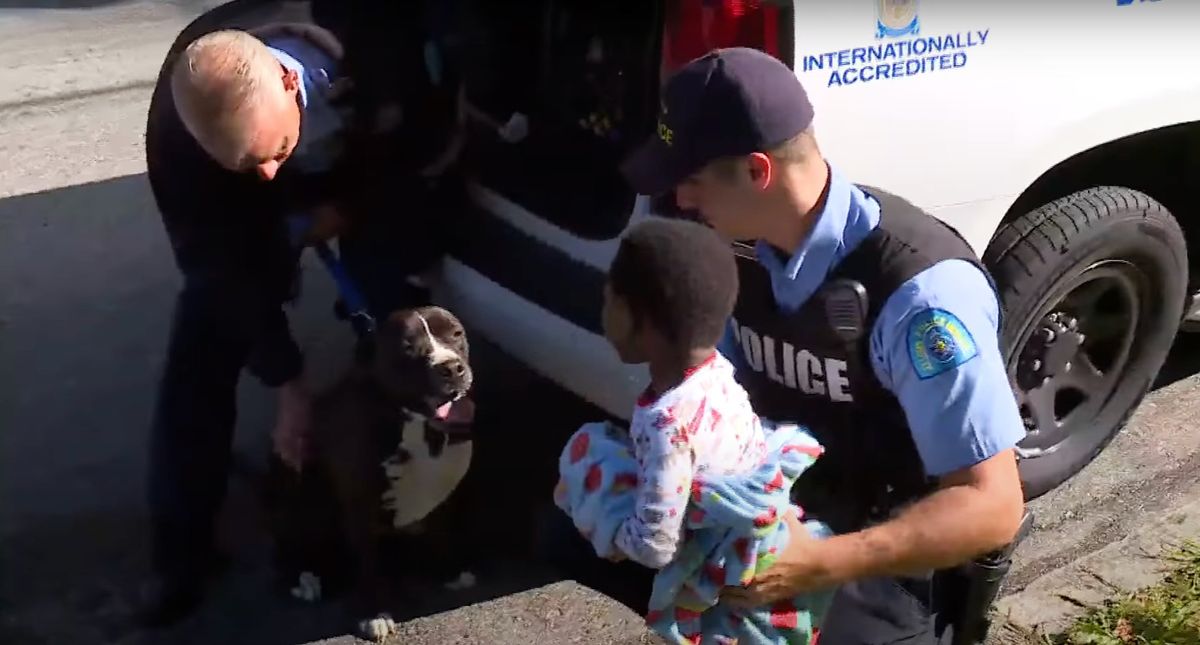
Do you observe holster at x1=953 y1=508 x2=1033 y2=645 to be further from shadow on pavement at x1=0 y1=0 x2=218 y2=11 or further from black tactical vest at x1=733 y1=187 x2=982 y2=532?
shadow on pavement at x1=0 y1=0 x2=218 y2=11

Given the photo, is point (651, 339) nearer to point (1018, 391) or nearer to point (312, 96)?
point (312, 96)

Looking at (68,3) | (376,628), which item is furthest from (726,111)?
(68,3)

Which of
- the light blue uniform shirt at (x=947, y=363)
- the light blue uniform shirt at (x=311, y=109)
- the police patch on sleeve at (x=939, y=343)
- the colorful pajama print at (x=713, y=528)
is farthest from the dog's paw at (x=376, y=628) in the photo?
the police patch on sleeve at (x=939, y=343)

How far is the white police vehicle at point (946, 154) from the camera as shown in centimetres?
278

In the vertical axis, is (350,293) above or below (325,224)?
below

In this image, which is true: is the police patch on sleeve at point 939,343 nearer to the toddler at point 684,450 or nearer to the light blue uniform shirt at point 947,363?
the light blue uniform shirt at point 947,363

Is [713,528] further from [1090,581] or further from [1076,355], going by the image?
[1076,355]

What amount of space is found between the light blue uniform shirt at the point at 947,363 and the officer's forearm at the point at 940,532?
0.04 metres

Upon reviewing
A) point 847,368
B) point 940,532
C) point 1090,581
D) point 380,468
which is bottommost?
point 1090,581

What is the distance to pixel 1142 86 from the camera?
3.19 m

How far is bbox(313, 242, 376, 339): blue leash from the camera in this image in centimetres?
342

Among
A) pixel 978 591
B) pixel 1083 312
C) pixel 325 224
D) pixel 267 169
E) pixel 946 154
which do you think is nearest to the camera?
pixel 978 591

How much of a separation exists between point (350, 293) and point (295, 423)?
471 millimetres

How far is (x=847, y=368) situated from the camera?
2.10 meters
